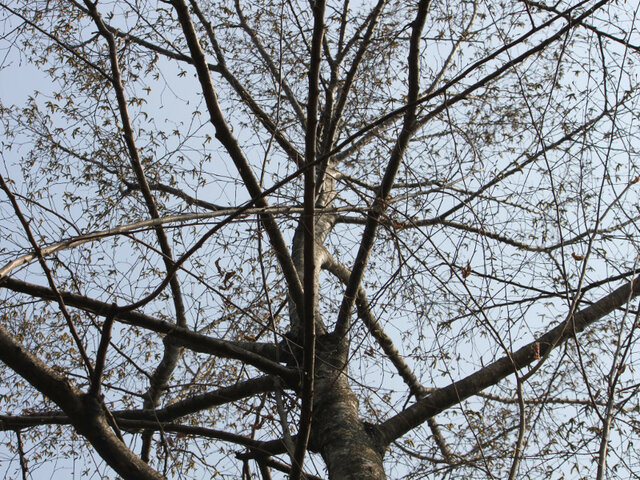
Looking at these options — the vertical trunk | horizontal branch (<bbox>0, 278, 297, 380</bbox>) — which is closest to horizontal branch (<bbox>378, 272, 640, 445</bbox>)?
the vertical trunk

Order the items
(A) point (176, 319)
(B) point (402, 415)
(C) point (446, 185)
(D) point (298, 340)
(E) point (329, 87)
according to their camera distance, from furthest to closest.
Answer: (E) point (329, 87) < (A) point (176, 319) < (D) point (298, 340) < (B) point (402, 415) < (C) point (446, 185)

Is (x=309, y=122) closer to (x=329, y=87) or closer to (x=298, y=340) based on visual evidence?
(x=298, y=340)

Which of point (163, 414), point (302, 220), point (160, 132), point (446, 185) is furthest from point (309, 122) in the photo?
point (160, 132)

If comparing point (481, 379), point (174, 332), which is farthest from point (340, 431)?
point (174, 332)

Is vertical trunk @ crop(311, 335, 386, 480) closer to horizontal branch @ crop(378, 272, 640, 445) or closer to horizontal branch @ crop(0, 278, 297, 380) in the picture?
horizontal branch @ crop(378, 272, 640, 445)

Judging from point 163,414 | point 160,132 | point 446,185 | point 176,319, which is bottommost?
point 163,414

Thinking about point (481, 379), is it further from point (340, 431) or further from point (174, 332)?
point (174, 332)

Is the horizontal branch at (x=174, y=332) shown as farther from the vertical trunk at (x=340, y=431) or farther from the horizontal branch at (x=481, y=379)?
the horizontal branch at (x=481, y=379)

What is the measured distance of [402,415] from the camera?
3.17 m

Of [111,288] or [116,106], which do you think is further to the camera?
[116,106]

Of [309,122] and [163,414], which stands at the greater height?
[309,122]

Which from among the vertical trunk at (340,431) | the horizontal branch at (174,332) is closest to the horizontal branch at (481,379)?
the vertical trunk at (340,431)

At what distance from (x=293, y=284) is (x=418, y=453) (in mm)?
1345

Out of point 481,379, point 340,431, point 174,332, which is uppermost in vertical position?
point 174,332
